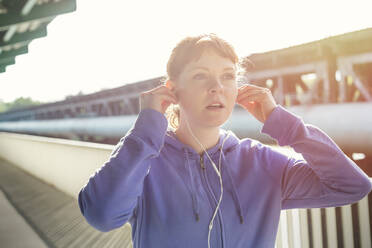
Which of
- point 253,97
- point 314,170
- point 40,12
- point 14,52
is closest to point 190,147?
point 253,97

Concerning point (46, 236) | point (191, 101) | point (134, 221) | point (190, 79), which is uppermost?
point (190, 79)

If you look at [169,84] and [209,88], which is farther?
[169,84]

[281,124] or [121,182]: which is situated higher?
[281,124]

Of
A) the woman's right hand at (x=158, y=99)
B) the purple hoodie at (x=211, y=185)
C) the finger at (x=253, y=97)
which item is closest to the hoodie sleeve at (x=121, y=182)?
the purple hoodie at (x=211, y=185)

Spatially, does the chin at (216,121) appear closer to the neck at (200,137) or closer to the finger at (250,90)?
the neck at (200,137)

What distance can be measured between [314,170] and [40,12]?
6681 mm

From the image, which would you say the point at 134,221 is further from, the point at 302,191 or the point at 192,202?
the point at 302,191

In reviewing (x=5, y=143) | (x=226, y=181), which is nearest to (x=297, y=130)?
(x=226, y=181)

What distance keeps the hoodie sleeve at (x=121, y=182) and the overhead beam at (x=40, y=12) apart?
6.09 metres

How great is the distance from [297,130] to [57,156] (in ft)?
23.6

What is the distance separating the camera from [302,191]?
1542 millimetres

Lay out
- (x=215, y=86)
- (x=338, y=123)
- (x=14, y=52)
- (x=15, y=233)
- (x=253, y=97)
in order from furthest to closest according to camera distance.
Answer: (x=14, y=52)
(x=338, y=123)
(x=15, y=233)
(x=253, y=97)
(x=215, y=86)

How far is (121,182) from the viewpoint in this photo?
1236mm

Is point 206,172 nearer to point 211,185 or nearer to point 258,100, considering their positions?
point 211,185
